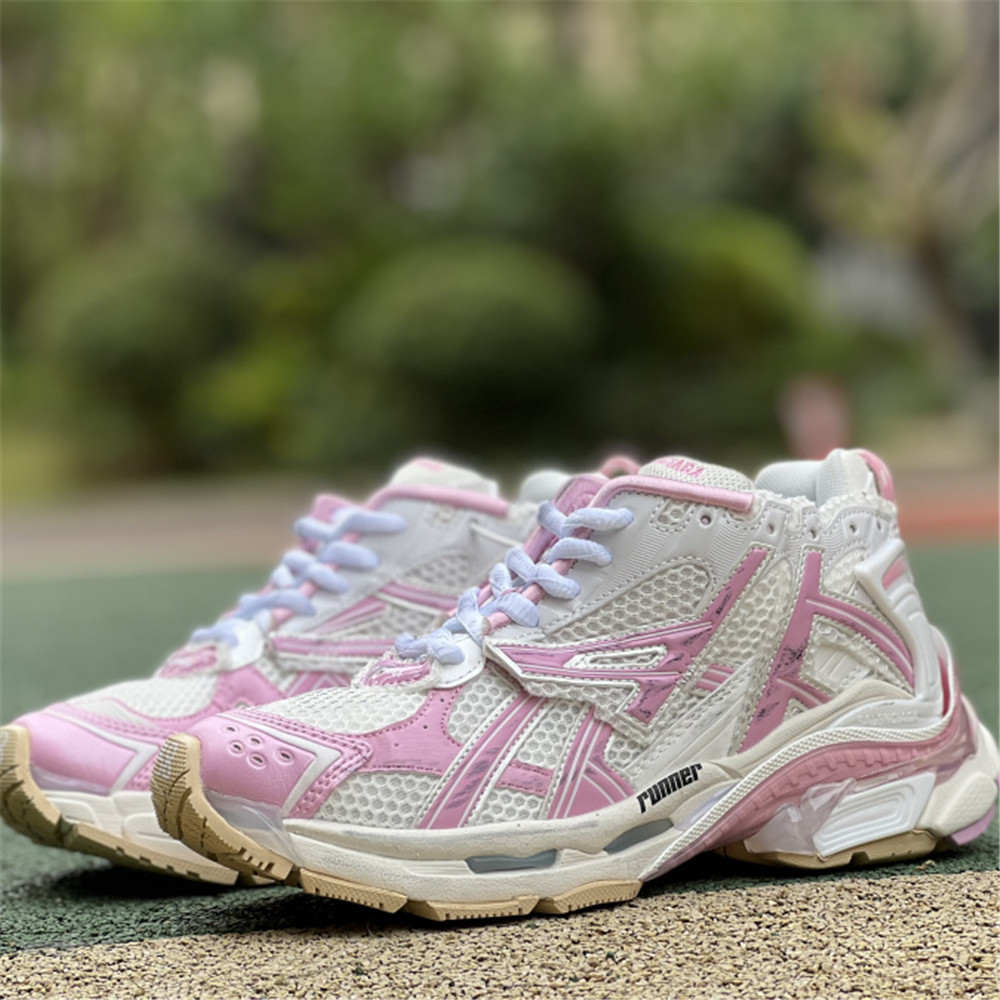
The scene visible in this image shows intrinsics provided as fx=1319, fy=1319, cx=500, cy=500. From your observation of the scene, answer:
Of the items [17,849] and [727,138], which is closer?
[17,849]

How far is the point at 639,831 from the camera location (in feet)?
3.50

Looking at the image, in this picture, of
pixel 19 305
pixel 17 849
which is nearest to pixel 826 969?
pixel 17 849

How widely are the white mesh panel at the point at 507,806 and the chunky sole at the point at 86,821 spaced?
0.27 meters

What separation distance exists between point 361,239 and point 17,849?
35.6 feet

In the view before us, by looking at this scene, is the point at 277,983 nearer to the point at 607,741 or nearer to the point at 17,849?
the point at 607,741

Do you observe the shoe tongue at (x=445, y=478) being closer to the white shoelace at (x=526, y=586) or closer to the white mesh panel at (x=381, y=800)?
the white shoelace at (x=526, y=586)

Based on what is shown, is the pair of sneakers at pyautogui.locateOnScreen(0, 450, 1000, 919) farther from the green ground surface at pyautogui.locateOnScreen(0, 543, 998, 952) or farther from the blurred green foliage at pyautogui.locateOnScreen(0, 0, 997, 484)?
the blurred green foliage at pyautogui.locateOnScreen(0, 0, 997, 484)

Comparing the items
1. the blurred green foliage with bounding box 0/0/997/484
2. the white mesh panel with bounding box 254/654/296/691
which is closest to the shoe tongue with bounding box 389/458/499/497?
the white mesh panel with bounding box 254/654/296/691

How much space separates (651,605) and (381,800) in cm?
27

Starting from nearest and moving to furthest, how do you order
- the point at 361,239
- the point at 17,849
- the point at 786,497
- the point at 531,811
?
the point at 531,811, the point at 786,497, the point at 17,849, the point at 361,239

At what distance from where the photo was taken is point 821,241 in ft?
39.1
